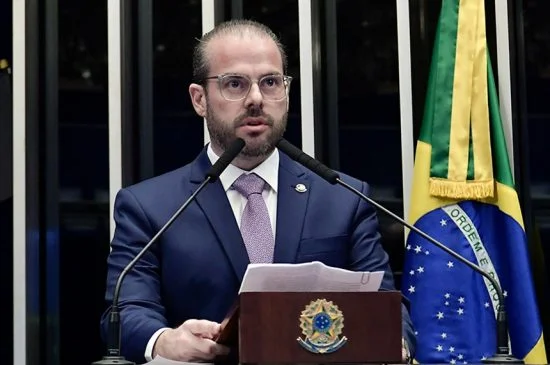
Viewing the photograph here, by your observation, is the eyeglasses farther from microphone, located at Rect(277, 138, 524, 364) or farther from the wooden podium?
the wooden podium

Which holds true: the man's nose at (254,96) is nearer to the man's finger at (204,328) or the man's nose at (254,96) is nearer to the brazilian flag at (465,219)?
the man's finger at (204,328)

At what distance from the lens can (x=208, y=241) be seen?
3.06m

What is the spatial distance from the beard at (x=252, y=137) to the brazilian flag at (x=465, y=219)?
1.05 m

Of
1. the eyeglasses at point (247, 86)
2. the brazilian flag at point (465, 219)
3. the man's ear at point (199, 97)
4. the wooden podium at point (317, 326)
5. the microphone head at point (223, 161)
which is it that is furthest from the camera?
the brazilian flag at point (465, 219)

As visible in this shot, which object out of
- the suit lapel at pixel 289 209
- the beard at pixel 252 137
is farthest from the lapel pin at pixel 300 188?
the beard at pixel 252 137

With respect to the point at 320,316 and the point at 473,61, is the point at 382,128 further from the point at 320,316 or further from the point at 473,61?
the point at 320,316

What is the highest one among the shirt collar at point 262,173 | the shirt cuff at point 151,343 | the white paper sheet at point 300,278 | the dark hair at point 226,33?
the dark hair at point 226,33

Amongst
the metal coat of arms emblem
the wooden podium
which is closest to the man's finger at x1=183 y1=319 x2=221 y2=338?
the wooden podium

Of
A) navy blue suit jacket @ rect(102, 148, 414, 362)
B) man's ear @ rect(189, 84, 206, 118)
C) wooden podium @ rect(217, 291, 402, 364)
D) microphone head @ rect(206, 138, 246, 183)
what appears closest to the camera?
wooden podium @ rect(217, 291, 402, 364)

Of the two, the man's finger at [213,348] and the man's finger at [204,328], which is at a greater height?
the man's finger at [204,328]

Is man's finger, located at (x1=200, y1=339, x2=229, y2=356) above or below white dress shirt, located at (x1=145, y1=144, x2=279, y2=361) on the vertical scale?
below

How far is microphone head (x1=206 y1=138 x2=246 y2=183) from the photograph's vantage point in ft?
8.66

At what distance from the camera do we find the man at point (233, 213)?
302 cm

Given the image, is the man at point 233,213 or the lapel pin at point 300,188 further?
the lapel pin at point 300,188
